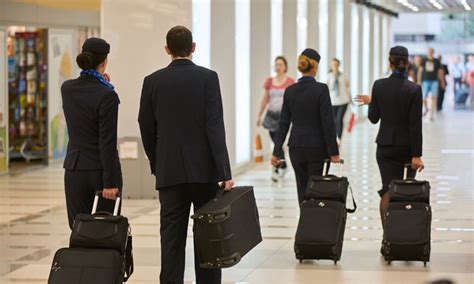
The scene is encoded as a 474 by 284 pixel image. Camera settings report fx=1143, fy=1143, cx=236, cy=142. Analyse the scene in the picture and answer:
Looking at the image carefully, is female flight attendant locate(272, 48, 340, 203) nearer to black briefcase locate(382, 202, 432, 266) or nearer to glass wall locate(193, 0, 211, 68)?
black briefcase locate(382, 202, 432, 266)

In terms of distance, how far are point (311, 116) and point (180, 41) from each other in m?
3.03

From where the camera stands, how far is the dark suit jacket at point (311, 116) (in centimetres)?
964

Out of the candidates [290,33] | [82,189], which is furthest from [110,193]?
[290,33]

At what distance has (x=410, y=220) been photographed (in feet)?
30.0

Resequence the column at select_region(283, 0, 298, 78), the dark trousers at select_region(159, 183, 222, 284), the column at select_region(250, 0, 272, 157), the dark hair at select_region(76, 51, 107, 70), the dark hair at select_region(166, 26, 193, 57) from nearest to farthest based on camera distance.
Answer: the dark hair at select_region(166, 26, 193, 57) < the dark trousers at select_region(159, 183, 222, 284) < the dark hair at select_region(76, 51, 107, 70) < the column at select_region(250, 0, 272, 157) < the column at select_region(283, 0, 298, 78)

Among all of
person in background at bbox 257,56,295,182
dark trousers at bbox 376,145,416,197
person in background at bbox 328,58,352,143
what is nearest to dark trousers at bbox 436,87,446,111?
person in background at bbox 328,58,352,143

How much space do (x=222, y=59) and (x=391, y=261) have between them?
8686mm

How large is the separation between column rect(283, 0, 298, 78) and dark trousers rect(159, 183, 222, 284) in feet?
56.9

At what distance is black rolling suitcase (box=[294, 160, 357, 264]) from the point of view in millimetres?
9109

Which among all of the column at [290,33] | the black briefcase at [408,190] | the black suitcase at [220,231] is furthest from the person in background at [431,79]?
the black suitcase at [220,231]

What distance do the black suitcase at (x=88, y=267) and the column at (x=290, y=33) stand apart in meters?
17.7

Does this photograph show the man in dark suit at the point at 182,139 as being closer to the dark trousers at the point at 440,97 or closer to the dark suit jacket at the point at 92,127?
the dark suit jacket at the point at 92,127

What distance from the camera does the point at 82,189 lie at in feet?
23.7

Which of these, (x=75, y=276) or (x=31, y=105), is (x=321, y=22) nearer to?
(x=31, y=105)
